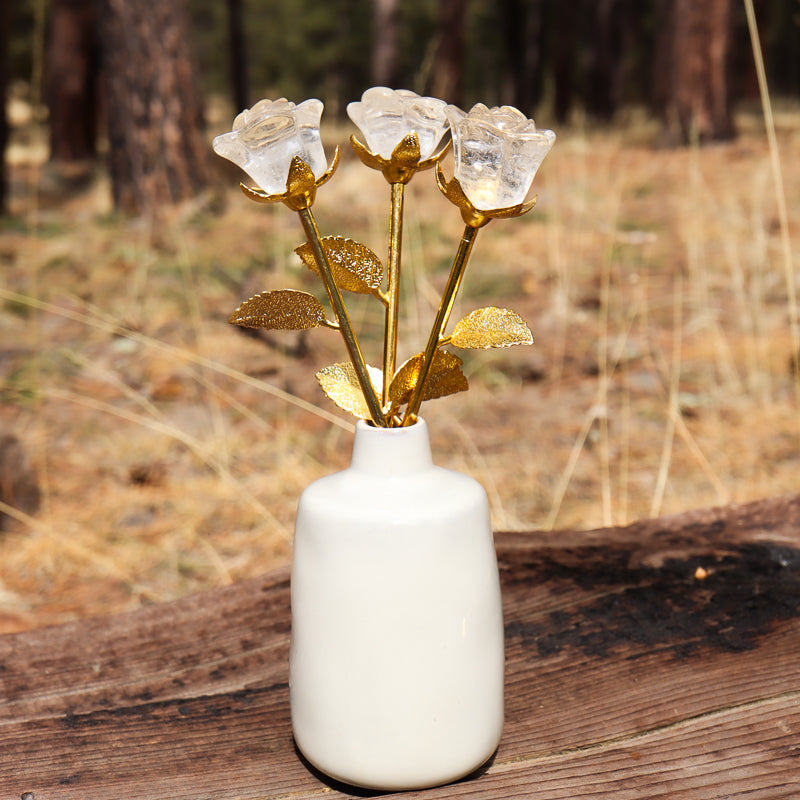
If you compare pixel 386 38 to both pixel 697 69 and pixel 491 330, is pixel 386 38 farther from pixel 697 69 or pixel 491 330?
pixel 491 330

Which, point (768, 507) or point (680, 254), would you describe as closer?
point (768, 507)

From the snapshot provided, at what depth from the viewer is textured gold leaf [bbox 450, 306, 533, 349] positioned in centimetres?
63

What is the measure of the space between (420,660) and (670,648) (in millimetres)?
291

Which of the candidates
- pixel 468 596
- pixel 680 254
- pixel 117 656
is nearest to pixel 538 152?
pixel 468 596

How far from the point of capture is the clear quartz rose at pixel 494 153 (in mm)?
581

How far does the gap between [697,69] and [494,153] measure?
440 centimetres

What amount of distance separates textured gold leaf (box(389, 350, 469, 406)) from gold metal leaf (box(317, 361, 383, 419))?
0.02m

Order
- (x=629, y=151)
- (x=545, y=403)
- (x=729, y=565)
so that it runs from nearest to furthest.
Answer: (x=729, y=565), (x=545, y=403), (x=629, y=151)

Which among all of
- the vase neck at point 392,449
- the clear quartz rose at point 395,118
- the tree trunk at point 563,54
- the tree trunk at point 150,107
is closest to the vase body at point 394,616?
the vase neck at point 392,449

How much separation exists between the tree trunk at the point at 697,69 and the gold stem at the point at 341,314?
13.5ft

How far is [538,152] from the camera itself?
1.92 ft

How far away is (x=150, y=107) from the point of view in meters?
3.67

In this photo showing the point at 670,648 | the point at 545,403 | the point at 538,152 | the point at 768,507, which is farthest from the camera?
the point at 545,403

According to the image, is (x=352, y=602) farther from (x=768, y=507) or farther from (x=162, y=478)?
(x=162, y=478)
